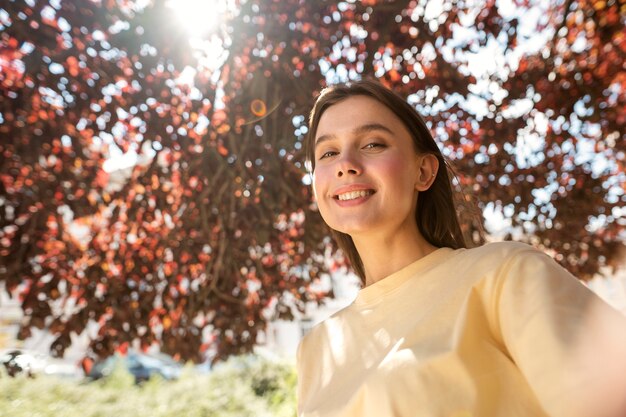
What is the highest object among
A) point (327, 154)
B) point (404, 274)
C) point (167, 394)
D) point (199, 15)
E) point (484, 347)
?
point (199, 15)

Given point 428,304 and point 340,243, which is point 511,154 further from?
point 428,304

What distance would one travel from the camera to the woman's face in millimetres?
1473

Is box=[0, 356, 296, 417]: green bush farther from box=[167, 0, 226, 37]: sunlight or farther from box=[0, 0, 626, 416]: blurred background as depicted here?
box=[167, 0, 226, 37]: sunlight

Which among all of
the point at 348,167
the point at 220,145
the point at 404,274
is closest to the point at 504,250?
the point at 404,274

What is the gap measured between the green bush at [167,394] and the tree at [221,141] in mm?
2976

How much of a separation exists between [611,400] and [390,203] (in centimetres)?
65

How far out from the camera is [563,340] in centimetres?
102

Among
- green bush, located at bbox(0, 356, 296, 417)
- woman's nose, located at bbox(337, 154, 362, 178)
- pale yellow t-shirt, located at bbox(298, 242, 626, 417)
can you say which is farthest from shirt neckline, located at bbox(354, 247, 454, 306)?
green bush, located at bbox(0, 356, 296, 417)

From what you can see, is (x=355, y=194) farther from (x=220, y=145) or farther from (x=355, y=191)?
(x=220, y=145)

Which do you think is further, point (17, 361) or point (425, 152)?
point (17, 361)

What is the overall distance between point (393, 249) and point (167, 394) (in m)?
8.56

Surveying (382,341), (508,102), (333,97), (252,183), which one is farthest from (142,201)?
(382,341)

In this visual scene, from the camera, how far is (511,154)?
16.9 feet

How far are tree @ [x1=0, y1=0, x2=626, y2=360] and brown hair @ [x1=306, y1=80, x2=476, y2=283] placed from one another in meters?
2.56
